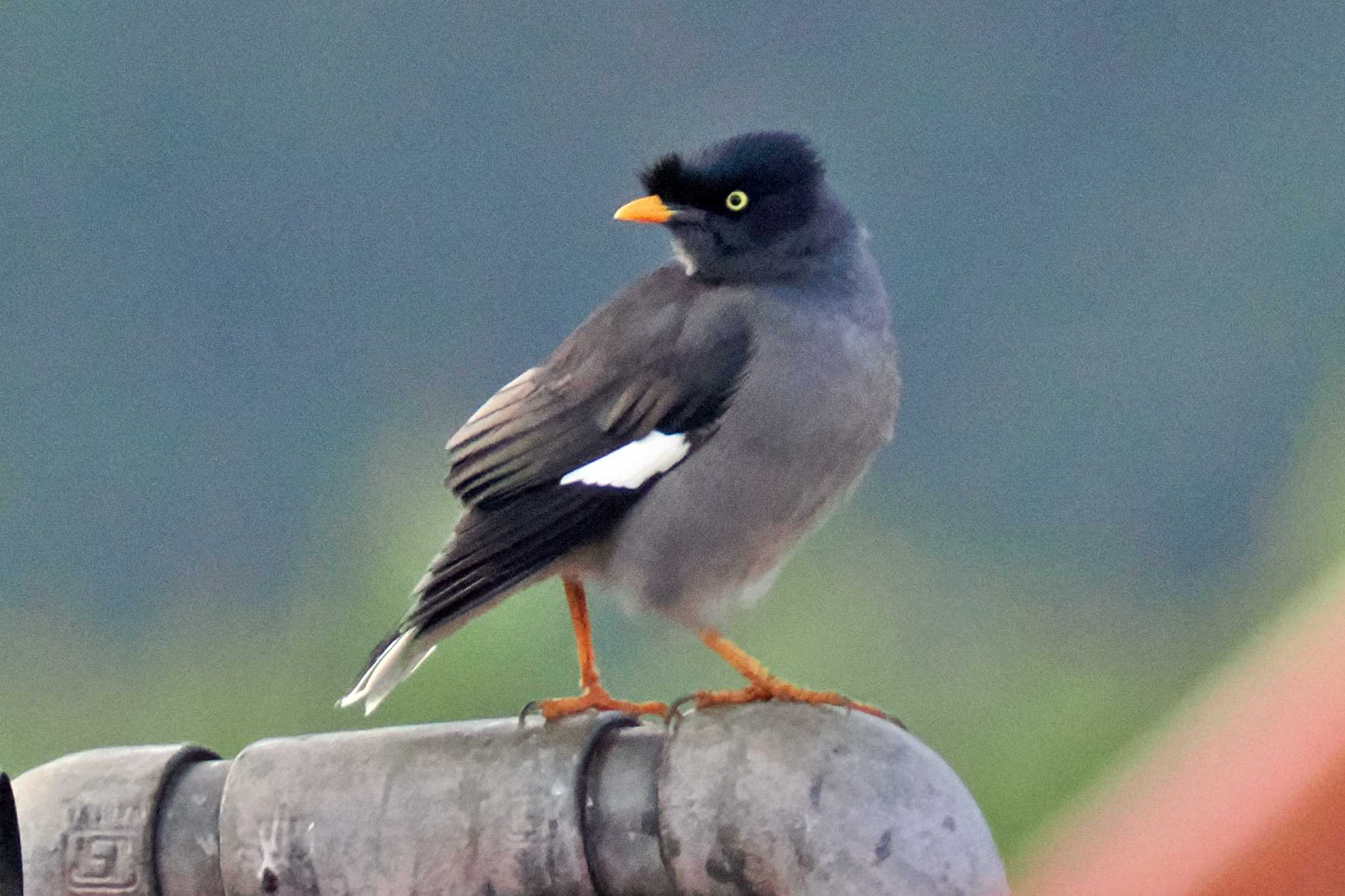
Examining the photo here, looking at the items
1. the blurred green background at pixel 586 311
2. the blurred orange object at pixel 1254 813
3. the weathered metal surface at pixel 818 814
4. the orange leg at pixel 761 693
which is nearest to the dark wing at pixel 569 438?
the orange leg at pixel 761 693

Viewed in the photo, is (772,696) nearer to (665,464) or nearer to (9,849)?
(665,464)

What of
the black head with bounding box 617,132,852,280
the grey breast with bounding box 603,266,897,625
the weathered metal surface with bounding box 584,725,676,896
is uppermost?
the black head with bounding box 617,132,852,280

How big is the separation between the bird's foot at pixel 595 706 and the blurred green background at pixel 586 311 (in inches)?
61.9

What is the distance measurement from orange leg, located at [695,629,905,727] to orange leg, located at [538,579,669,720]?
0.11 ft

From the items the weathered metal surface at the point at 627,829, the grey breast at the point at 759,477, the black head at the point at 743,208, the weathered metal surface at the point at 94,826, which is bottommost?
the weathered metal surface at the point at 627,829

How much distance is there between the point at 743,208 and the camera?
1232 mm

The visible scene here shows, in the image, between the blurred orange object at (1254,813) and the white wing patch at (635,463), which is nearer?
the blurred orange object at (1254,813)

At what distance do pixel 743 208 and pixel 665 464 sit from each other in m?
0.25

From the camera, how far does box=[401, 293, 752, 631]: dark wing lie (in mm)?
1034

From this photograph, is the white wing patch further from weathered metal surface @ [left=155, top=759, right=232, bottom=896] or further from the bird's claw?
weathered metal surface @ [left=155, top=759, right=232, bottom=896]

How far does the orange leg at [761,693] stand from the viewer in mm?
992

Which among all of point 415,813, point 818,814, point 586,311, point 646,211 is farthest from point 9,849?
point 586,311

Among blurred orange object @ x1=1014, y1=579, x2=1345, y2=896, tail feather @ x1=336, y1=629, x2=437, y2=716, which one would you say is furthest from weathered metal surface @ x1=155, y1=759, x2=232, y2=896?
blurred orange object @ x1=1014, y1=579, x2=1345, y2=896

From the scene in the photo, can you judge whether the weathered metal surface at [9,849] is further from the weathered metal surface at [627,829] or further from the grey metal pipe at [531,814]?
the weathered metal surface at [627,829]
